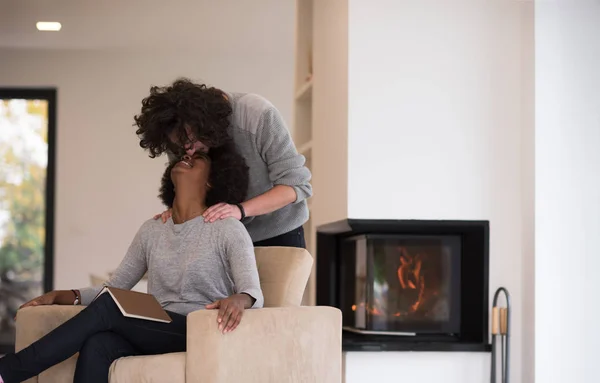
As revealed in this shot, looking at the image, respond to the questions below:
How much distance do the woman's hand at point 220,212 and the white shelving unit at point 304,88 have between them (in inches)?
93.2

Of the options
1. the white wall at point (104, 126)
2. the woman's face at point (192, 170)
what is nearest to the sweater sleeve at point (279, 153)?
the woman's face at point (192, 170)

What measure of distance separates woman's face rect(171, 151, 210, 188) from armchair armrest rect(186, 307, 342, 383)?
50 cm

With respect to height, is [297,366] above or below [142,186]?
below

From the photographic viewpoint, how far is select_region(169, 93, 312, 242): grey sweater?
290 centimetres

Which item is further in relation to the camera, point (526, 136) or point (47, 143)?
point (47, 143)

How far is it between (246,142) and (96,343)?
806 millimetres

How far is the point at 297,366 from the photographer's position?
2439 millimetres

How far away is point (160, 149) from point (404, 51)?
65.5 inches

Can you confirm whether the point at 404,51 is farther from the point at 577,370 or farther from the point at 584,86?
the point at 577,370

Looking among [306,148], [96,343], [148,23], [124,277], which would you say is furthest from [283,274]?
[148,23]

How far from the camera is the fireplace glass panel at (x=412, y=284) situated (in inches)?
166

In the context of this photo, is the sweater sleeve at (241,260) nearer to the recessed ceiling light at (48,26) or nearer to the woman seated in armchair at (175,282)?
the woman seated in armchair at (175,282)

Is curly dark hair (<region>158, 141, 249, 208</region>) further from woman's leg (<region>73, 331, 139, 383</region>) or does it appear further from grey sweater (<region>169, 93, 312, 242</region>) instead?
woman's leg (<region>73, 331, 139, 383</region>)

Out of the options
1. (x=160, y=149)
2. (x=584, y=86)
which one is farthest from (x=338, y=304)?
(x=160, y=149)
